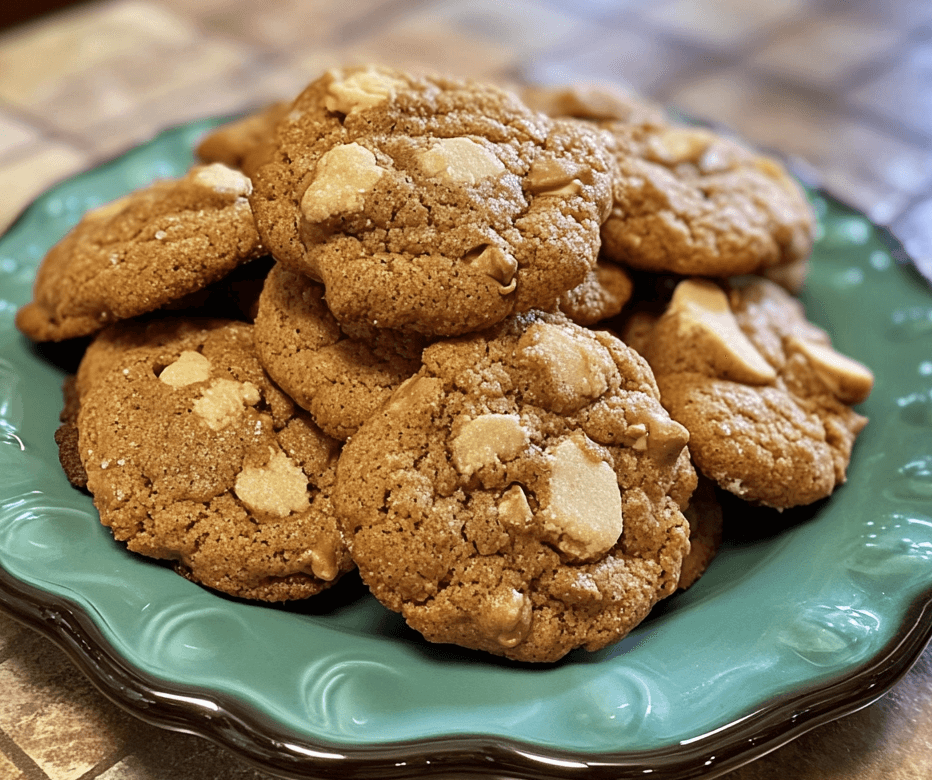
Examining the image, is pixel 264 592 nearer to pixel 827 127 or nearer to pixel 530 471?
pixel 530 471

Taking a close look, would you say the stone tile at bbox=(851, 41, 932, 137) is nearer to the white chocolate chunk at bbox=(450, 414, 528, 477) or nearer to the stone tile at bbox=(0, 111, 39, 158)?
the white chocolate chunk at bbox=(450, 414, 528, 477)

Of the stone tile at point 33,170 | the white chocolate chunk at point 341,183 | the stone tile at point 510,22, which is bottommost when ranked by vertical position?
the stone tile at point 33,170

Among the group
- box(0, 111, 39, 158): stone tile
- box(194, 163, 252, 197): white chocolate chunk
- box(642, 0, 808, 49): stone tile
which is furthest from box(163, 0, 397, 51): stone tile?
box(194, 163, 252, 197): white chocolate chunk

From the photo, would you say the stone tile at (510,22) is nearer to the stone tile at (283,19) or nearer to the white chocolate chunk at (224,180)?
the stone tile at (283,19)

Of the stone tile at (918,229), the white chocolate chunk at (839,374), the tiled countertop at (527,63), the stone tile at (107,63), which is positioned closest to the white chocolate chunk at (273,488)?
the white chocolate chunk at (839,374)

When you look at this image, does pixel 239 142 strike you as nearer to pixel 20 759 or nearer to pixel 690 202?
pixel 690 202

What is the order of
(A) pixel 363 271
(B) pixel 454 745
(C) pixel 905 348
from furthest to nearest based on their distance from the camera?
(C) pixel 905 348
(A) pixel 363 271
(B) pixel 454 745

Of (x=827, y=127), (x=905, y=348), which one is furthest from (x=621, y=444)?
(x=827, y=127)
